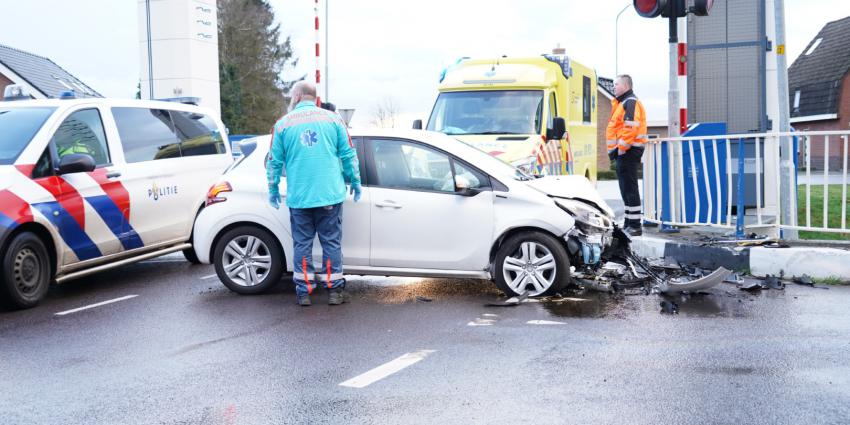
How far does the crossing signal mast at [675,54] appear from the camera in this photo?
9.52 meters

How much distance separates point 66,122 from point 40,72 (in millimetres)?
32599

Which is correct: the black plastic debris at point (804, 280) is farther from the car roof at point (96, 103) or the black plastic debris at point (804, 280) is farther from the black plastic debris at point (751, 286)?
the car roof at point (96, 103)

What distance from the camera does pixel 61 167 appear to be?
765cm

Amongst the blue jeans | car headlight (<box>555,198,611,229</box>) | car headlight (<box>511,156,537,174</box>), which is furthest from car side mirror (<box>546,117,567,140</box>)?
the blue jeans

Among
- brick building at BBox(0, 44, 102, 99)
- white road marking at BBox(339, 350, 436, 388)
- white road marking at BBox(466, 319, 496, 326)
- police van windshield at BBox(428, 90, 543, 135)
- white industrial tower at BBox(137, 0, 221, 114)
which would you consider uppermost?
brick building at BBox(0, 44, 102, 99)

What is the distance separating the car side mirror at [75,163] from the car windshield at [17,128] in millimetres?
355

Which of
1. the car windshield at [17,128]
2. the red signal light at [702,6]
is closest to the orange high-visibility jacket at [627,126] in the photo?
the red signal light at [702,6]

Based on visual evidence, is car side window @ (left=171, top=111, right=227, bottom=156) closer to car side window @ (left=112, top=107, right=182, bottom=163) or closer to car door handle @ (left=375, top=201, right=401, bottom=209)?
car side window @ (left=112, top=107, right=182, bottom=163)

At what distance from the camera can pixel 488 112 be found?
12.7 m

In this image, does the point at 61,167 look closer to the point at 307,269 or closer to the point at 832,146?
the point at 307,269

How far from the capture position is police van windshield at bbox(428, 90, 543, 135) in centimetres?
1247

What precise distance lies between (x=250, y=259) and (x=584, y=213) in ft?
10.1

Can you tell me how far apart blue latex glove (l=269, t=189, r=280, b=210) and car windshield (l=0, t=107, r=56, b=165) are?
2270 millimetres

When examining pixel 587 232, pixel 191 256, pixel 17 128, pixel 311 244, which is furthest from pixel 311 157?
pixel 191 256
